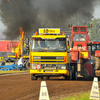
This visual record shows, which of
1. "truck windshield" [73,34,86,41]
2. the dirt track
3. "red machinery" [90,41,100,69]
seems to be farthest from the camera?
"red machinery" [90,41,100,69]

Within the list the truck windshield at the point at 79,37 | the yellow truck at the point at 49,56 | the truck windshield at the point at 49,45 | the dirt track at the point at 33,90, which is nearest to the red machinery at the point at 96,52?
the truck windshield at the point at 79,37

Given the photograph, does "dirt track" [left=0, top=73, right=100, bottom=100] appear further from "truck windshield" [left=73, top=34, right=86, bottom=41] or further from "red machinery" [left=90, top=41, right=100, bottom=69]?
"red machinery" [left=90, top=41, right=100, bottom=69]

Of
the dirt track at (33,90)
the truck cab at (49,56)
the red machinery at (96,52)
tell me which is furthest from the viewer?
the red machinery at (96,52)

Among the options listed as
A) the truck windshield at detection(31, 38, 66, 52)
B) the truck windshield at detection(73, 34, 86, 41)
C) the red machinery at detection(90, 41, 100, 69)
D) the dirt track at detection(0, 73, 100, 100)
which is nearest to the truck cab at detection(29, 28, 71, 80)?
the truck windshield at detection(31, 38, 66, 52)

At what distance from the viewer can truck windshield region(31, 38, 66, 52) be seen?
1720 cm

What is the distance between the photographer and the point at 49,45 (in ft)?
56.9

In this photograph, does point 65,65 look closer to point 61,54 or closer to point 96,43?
point 61,54

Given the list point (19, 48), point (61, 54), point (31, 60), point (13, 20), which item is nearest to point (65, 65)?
point (61, 54)

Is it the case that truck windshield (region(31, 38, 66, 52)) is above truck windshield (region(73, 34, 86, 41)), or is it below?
below

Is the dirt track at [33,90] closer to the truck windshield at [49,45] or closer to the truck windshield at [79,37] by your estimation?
the truck windshield at [49,45]

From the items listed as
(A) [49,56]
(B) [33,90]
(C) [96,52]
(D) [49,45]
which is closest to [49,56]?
(A) [49,56]

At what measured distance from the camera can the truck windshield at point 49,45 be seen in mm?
17203

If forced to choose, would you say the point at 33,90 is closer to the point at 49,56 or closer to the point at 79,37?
the point at 49,56

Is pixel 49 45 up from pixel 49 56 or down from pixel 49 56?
up
